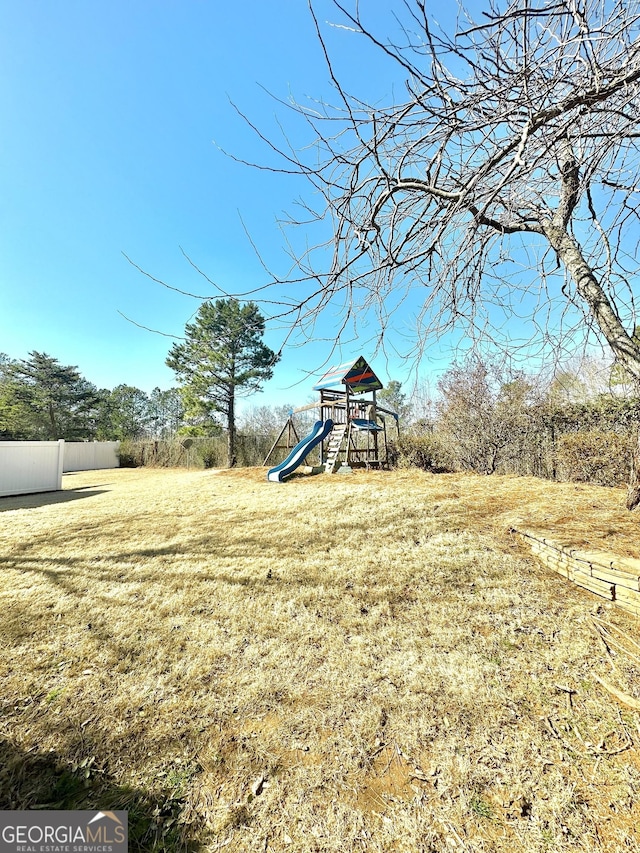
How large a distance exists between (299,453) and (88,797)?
6913 millimetres

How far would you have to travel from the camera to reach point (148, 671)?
1500 mm

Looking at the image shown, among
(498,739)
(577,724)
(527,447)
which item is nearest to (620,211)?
(577,724)

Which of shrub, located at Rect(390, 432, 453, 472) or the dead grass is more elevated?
shrub, located at Rect(390, 432, 453, 472)

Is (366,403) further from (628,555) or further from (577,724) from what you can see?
(577,724)

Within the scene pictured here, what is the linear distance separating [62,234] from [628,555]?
27.1ft

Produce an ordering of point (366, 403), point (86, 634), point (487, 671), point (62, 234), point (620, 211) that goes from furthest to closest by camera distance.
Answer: point (366, 403) → point (62, 234) → point (86, 634) → point (620, 211) → point (487, 671)

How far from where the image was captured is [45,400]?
17.9 m

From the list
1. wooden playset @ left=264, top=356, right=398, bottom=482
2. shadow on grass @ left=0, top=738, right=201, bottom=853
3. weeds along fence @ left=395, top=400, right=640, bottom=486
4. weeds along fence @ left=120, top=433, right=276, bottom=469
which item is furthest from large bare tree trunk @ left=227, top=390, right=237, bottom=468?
shadow on grass @ left=0, top=738, right=201, bottom=853

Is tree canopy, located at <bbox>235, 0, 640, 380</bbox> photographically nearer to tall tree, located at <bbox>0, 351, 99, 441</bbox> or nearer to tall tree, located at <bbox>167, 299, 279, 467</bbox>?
tall tree, located at <bbox>167, 299, 279, 467</bbox>

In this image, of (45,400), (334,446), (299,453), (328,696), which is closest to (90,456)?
(45,400)

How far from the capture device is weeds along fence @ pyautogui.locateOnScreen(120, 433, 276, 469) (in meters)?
13.1

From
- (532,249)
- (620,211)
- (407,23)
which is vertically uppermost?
(407,23)

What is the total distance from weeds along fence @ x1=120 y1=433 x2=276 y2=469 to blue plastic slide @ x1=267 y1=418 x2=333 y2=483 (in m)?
4.85

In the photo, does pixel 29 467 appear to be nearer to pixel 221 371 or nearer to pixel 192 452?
pixel 192 452
